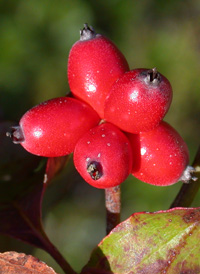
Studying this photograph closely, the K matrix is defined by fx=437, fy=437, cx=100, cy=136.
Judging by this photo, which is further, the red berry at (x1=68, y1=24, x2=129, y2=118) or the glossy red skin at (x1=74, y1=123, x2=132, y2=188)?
the red berry at (x1=68, y1=24, x2=129, y2=118)

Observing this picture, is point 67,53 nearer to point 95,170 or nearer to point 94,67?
point 94,67

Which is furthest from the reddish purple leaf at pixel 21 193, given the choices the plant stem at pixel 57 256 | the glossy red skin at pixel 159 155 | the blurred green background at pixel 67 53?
the blurred green background at pixel 67 53

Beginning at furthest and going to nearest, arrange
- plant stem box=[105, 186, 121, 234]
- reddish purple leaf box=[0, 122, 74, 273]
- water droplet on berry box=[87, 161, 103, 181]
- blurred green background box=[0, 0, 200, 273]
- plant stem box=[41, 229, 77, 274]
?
blurred green background box=[0, 0, 200, 273] < reddish purple leaf box=[0, 122, 74, 273] < plant stem box=[41, 229, 77, 274] < plant stem box=[105, 186, 121, 234] < water droplet on berry box=[87, 161, 103, 181]

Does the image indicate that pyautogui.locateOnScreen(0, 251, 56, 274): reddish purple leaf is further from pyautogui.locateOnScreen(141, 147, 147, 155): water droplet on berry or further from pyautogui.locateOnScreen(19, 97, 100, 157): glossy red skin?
pyautogui.locateOnScreen(141, 147, 147, 155): water droplet on berry

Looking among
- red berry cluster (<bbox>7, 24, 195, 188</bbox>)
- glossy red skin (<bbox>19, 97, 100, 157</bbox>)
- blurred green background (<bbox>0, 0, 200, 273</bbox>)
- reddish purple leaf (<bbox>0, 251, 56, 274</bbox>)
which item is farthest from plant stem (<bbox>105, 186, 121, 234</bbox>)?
blurred green background (<bbox>0, 0, 200, 273</bbox>)

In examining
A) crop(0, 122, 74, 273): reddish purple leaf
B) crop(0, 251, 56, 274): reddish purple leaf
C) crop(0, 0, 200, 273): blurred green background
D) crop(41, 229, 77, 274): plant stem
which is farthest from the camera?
crop(0, 0, 200, 273): blurred green background

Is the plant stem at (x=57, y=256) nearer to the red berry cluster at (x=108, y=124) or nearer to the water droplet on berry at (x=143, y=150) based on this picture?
the red berry cluster at (x=108, y=124)
